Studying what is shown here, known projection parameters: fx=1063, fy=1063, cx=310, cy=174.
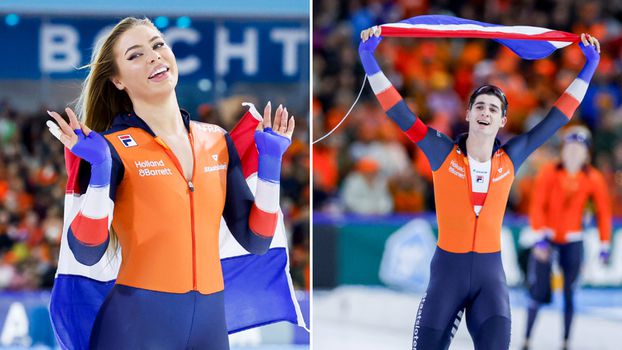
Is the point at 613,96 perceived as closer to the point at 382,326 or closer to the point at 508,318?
the point at 382,326

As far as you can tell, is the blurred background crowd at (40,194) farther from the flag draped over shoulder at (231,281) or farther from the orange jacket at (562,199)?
the flag draped over shoulder at (231,281)

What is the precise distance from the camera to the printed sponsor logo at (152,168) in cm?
412

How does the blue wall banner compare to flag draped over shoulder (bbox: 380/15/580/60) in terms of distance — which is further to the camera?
the blue wall banner

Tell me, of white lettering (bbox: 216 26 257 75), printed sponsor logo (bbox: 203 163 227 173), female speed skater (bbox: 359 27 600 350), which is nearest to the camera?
printed sponsor logo (bbox: 203 163 227 173)

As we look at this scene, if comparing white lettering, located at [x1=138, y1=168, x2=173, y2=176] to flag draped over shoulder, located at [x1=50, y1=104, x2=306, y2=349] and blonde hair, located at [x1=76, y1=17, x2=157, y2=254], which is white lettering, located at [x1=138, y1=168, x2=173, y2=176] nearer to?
flag draped over shoulder, located at [x1=50, y1=104, x2=306, y2=349]

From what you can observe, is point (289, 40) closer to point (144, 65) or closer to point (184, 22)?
point (184, 22)

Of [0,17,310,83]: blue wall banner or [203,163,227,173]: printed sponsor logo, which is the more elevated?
[0,17,310,83]: blue wall banner

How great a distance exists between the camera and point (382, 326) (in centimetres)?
1109

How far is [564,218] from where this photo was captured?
32.6 feet

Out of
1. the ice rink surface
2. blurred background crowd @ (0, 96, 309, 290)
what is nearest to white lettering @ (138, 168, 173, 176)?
the ice rink surface

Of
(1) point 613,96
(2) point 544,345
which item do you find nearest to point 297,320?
(2) point 544,345

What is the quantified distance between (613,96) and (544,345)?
6686 millimetres

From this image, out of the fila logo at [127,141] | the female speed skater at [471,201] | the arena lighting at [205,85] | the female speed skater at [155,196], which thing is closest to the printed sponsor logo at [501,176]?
the female speed skater at [471,201]

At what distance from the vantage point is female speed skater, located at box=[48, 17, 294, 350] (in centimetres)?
402
